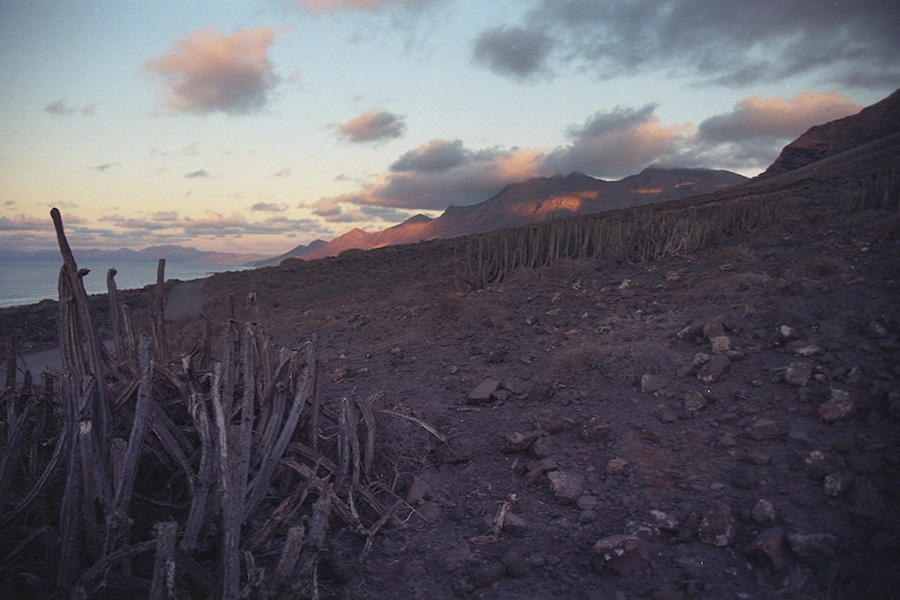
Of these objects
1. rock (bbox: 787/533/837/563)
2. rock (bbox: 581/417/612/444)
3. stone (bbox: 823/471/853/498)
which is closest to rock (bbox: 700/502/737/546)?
rock (bbox: 787/533/837/563)

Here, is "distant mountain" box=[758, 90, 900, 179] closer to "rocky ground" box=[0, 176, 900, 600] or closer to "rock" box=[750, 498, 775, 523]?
"rocky ground" box=[0, 176, 900, 600]

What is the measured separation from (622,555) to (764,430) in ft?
3.76

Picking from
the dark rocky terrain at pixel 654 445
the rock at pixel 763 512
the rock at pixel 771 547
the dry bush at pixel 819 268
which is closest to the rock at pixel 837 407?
the dark rocky terrain at pixel 654 445

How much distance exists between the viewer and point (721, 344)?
3451 mm

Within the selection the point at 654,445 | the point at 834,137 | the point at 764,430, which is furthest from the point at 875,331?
the point at 834,137

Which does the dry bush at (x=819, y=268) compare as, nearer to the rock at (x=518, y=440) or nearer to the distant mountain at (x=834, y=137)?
the rock at (x=518, y=440)

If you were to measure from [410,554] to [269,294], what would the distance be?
10846mm

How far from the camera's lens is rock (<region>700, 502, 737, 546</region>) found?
2.02 m

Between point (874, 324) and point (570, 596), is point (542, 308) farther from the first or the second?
point (570, 596)

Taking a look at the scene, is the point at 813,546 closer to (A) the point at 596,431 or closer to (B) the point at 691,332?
(A) the point at 596,431

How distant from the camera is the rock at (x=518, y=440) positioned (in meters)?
2.86

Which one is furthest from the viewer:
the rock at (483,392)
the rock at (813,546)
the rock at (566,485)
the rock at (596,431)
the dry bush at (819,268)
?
the dry bush at (819,268)

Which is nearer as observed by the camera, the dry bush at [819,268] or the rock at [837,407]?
the rock at [837,407]

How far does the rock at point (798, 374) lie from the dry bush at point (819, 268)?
6.83ft
